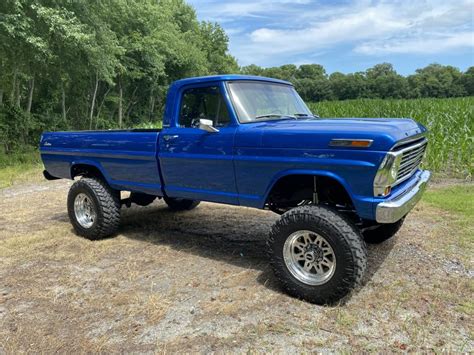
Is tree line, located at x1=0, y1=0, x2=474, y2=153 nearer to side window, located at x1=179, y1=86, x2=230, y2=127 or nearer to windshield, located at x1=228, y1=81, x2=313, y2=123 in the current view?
side window, located at x1=179, y1=86, x2=230, y2=127

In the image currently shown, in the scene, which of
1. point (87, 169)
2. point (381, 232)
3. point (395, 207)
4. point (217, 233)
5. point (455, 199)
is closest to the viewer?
point (395, 207)

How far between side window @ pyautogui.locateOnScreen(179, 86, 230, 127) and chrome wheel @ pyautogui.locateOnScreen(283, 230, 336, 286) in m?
1.46

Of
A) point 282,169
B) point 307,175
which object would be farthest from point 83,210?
point 307,175

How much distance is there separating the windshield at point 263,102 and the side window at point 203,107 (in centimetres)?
17

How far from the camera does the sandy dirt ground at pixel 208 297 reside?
3.21 metres

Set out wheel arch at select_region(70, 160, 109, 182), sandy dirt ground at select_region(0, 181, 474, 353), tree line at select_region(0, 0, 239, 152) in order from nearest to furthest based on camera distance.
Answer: sandy dirt ground at select_region(0, 181, 474, 353) → wheel arch at select_region(70, 160, 109, 182) → tree line at select_region(0, 0, 239, 152)

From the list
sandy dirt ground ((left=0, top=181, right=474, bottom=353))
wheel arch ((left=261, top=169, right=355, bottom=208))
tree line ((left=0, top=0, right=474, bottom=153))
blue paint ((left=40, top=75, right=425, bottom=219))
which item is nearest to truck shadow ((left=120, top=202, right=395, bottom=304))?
sandy dirt ground ((left=0, top=181, right=474, bottom=353))

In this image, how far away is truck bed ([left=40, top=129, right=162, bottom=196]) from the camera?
16.9 feet

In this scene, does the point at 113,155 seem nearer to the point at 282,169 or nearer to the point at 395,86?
the point at 282,169

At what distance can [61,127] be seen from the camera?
77.1ft

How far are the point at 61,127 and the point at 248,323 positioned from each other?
22741mm

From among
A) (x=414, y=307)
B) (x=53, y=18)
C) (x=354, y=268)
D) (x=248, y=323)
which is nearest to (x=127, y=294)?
(x=248, y=323)

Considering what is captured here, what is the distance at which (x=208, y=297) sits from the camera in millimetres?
3953

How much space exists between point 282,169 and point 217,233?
7.74ft
